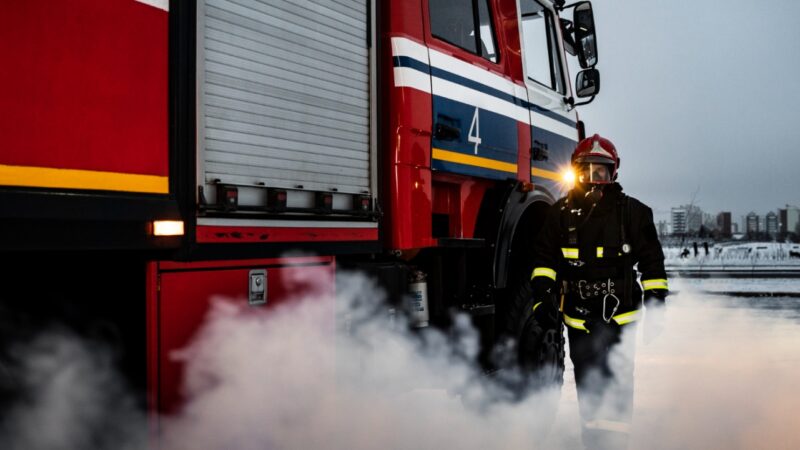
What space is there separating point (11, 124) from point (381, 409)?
2383 mm

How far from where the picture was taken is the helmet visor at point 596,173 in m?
4.20

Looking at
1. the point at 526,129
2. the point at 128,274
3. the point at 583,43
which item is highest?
the point at 583,43

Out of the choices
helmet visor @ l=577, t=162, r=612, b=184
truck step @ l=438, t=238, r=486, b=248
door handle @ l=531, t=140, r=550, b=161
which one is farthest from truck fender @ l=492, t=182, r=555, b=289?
helmet visor @ l=577, t=162, r=612, b=184

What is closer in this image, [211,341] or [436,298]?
[211,341]

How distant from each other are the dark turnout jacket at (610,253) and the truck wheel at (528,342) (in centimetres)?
68

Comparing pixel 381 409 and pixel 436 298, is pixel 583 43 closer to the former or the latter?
pixel 436 298

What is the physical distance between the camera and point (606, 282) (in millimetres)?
4195

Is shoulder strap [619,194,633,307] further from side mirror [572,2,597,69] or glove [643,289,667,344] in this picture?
side mirror [572,2,597,69]

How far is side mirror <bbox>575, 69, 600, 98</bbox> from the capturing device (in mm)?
5508

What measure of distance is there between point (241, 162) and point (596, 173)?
205cm

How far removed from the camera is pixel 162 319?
2.76m

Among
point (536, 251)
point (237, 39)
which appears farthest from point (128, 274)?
point (536, 251)

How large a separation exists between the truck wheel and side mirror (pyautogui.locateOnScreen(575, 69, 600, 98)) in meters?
1.46

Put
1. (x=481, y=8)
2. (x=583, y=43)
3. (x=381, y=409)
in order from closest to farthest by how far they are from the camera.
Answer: (x=381, y=409) → (x=481, y=8) → (x=583, y=43)
